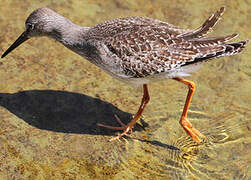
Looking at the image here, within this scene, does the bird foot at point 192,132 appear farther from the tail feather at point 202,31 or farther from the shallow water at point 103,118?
the tail feather at point 202,31

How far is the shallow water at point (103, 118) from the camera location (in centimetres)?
727

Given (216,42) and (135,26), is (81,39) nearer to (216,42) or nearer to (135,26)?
(135,26)

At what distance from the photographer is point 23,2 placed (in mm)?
11156

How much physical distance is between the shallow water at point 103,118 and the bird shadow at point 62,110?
0.02m

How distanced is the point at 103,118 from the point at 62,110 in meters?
0.93

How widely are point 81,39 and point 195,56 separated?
234 centimetres

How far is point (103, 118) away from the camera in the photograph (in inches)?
332

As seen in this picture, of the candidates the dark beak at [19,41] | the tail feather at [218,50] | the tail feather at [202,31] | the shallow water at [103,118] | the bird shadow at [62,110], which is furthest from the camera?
the dark beak at [19,41]

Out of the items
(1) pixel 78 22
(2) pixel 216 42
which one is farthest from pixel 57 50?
(2) pixel 216 42

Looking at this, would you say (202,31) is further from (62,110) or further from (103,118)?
(62,110)

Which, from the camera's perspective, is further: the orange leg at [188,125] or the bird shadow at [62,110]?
the bird shadow at [62,110]

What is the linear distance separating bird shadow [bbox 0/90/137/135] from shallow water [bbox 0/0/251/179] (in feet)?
0.07

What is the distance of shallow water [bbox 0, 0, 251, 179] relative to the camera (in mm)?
7270

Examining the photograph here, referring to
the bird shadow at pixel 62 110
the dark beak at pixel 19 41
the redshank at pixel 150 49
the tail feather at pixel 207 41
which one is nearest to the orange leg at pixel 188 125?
the redshank at pixel 150 49
